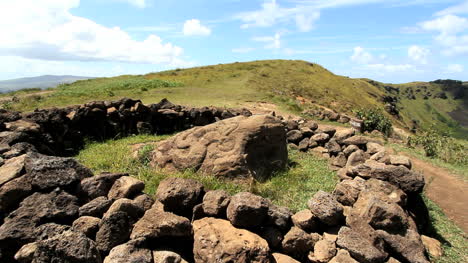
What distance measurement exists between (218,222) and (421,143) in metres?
15.8

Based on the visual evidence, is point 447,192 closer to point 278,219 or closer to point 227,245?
point 278,219

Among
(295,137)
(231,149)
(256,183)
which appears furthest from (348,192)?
(295,137)

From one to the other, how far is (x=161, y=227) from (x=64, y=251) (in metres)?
1.44

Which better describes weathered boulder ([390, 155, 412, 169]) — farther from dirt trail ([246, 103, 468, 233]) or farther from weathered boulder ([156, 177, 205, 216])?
weathered boulder ([156, 177, 205, 216])

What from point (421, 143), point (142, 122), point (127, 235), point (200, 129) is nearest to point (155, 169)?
point (200, 129)

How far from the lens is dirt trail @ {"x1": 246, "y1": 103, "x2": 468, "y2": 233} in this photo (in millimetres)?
9297

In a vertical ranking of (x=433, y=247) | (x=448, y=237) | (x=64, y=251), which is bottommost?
(x=448, y=237)

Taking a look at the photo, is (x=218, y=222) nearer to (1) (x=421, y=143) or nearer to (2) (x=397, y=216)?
(2) (x=397, y=216)

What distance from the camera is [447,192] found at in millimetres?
11047

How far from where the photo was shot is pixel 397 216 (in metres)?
6.43

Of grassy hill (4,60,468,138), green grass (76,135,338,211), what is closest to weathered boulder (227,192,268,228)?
green grass (76,135,338,211)

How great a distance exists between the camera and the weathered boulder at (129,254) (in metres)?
5.00

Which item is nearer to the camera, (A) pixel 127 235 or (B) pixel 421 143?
(A) pixel 127 235

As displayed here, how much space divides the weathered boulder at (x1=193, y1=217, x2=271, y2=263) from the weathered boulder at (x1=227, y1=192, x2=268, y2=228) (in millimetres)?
153
